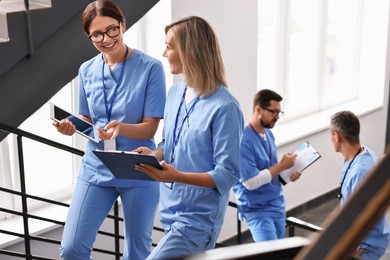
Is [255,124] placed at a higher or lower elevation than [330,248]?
lower

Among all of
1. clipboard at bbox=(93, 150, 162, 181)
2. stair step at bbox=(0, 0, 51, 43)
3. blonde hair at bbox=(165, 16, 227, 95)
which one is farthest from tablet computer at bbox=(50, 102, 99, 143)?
blonde hair at bbox=(165, 16, 227, 95)

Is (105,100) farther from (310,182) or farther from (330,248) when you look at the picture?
(310,182)

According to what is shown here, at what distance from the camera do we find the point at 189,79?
2.65m

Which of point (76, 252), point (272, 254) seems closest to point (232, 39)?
point (76, 252)

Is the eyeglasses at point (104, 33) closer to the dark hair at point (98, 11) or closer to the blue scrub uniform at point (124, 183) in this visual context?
the dark hair at point (98, 11)

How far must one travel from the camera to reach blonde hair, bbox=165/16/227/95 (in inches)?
102

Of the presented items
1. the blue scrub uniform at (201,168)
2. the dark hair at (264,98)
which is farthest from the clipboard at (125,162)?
the dark hair at (264,98)

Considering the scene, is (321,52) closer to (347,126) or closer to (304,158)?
(304,158)

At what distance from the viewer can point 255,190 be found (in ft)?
13.4

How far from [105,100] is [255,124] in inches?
53.5

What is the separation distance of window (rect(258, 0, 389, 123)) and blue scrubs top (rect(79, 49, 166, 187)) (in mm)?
3204

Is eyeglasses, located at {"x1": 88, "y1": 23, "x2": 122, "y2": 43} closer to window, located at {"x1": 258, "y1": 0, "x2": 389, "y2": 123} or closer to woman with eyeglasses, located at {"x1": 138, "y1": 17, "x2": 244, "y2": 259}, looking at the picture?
woman with eyeglasses, located at {"x1": 138, "y1": 17, "x2": 244, "y2": 259}

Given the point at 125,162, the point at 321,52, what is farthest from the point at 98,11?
the point at 321,52

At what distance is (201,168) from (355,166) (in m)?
1.12
